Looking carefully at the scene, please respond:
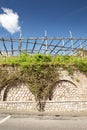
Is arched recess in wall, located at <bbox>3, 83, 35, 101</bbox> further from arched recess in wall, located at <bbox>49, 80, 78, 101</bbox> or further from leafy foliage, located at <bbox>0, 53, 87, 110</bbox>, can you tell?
arched recess in wall, located at <bbox>49, 80, 78, 101</bbox>

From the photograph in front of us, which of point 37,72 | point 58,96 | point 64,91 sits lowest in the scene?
point 58,96

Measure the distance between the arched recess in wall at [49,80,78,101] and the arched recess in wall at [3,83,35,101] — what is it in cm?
156

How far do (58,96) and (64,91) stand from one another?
0.56 metres

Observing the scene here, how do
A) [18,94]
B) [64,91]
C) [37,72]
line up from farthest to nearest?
[64,91] < [37,72] < [18,94]

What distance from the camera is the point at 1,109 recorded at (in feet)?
42.9

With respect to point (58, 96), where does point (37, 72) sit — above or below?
above

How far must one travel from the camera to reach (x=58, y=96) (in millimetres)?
13977

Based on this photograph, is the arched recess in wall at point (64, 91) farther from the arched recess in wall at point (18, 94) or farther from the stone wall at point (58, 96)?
the arched recess in wall at point (18, 94)

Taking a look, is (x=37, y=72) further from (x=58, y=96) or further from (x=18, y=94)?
(x=58, y=96)

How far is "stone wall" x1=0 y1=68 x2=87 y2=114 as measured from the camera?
1326cm

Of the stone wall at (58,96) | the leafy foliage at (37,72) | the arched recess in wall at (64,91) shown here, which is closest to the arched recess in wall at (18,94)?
the stone wall at (58,96)

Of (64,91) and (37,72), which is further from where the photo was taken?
(64,91)

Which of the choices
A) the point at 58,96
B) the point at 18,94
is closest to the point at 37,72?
the point at 18,94

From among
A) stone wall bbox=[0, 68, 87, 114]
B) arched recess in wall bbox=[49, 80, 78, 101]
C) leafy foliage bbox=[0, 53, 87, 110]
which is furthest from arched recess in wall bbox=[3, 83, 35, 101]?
arched recess in wall bbox=[49, 80, 78, 101]
